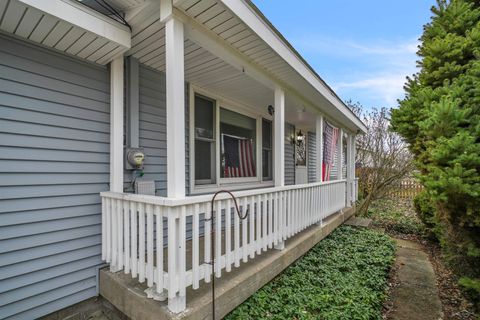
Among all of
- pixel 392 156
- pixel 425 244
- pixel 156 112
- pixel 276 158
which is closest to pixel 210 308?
pixel 276 158

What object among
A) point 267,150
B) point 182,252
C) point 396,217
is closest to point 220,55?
point 182,252

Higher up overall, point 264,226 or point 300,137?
point 300,137

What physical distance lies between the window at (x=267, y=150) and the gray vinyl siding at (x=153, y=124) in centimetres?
297

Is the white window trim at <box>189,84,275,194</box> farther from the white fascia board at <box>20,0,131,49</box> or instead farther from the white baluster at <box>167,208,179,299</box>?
the white baluster at <box>167,208,179,299</box>

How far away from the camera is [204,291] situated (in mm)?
2311

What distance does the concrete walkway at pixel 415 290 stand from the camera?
2789mm

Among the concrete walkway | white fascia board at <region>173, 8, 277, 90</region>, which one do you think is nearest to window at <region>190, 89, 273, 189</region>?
white fascia board at <region>173, 8, 277, 90</region>

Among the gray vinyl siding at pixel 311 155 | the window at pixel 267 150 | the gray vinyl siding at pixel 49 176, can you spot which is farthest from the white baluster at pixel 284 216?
the gray vinyl siding at pixel 311 155

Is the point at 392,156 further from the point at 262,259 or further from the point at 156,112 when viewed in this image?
the point at 156,112

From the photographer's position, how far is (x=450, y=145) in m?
2.09

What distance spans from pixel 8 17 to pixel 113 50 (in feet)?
2.46

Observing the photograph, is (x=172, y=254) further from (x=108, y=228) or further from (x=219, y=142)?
(x=219, y=142)

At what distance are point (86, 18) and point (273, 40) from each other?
5.87ft

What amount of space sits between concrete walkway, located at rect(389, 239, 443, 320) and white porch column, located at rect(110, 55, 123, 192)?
3.36 m
